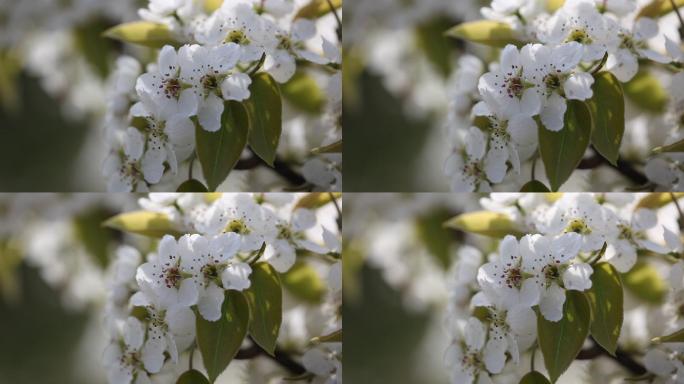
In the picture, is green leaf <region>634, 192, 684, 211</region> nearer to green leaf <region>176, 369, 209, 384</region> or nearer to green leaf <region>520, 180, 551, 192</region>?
green leaf <region>520, 180, 551, 192</region>

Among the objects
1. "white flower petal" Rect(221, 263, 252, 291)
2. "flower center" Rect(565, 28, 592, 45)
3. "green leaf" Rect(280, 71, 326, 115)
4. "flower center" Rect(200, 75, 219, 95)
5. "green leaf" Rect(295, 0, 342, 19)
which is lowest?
"white flower petal" Rect(221, 263, 252, 291)

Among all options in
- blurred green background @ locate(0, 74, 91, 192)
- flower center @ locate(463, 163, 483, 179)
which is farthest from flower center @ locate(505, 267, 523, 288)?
blurred green background @ locate(0, 74, 91, 192)

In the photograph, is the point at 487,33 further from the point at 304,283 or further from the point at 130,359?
the point at 130,359

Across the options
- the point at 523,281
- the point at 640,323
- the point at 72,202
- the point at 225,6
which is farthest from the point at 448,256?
the point at 72,202

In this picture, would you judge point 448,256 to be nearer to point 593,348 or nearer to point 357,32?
point 593,348

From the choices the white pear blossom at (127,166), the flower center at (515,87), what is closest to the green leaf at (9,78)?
the white pear blossom at (127,166)

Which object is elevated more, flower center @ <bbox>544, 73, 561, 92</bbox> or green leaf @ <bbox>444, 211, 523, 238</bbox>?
flower center @ <bbox>544, 73, 561, 92</bbox>
